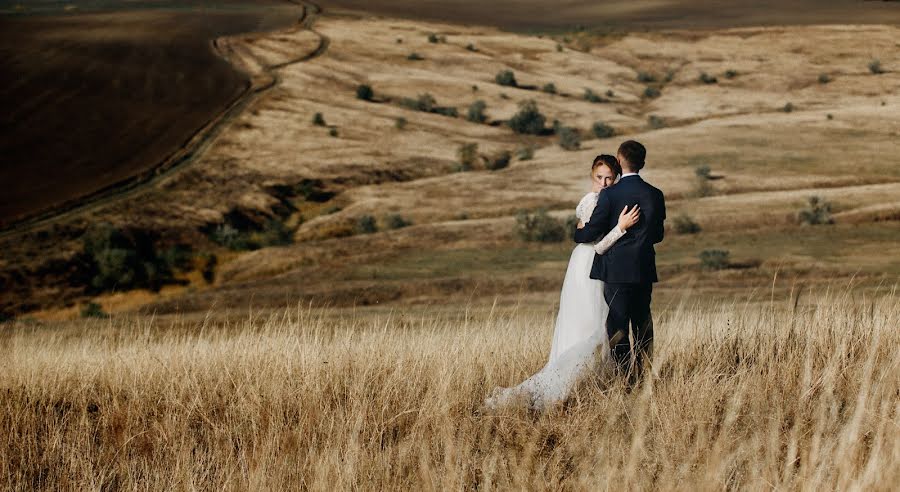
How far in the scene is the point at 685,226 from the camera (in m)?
45.2

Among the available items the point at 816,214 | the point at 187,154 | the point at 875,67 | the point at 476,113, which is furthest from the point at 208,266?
the point at 875,67

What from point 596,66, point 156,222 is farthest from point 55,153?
point 596,66

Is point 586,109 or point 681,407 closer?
point 681,407

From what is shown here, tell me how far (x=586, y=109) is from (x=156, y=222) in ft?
159

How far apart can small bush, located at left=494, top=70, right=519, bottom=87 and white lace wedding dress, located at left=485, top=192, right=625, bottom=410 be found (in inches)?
3884

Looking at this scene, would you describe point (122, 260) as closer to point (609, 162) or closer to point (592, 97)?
point (609, 162)

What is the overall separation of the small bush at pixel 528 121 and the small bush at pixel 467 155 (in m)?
10.6

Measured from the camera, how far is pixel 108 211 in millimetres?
58906

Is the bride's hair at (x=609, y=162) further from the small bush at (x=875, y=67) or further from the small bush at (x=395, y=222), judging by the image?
the small bush at (x=875, y=67)

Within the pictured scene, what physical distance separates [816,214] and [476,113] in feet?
163

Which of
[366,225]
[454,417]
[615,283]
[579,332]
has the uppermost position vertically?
[615,283]

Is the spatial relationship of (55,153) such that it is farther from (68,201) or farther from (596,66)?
(596,66)

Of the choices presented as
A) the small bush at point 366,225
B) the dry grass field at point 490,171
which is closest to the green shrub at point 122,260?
the dry grass field at point 490,171

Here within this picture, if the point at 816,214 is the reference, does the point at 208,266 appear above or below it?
below
